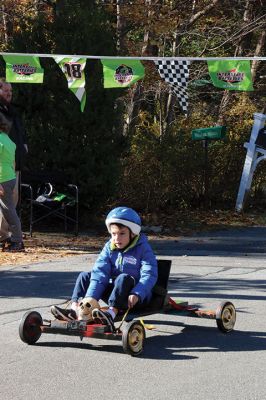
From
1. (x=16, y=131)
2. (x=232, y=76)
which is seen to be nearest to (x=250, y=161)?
(x=232, y=76)

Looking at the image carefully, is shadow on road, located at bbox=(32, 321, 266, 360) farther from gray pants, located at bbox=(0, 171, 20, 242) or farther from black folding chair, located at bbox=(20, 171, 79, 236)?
black folding chair, located at bbox=(20, 171, 79, 236)

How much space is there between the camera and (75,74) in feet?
36.9

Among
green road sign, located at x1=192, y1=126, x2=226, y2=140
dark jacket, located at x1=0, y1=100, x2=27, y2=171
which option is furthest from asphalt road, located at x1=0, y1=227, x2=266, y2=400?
green road sign, located at x1=192, y1=126, x2=226, y2=140

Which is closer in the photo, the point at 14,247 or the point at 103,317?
the point at 103,317

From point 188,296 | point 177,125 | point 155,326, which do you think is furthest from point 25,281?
point 177,125

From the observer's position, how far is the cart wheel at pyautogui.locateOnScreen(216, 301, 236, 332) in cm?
585

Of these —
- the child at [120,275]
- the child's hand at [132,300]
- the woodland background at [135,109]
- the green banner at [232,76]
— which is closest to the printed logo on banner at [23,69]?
the woodland background at [135,109]

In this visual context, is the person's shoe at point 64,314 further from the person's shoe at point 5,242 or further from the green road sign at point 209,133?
the green road sign at point 209,133

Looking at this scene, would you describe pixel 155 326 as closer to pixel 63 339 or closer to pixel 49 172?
pixel 63 339

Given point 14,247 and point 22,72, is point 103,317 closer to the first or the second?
point 14,247

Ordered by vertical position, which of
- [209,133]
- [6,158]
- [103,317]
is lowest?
[209,133]

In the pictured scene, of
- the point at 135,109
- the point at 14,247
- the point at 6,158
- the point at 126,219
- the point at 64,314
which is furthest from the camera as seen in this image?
the point at 135,109

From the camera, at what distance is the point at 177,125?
15.9m

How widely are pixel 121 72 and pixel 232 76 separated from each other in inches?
68.8
